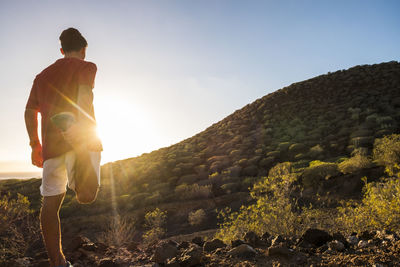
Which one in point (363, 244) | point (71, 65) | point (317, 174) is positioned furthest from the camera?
point (317, 174)

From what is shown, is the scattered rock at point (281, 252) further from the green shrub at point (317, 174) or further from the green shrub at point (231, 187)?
the green shrub at point (231, 187)

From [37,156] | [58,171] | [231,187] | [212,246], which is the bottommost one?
[231,187]

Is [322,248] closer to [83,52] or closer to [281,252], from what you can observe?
[281,252]

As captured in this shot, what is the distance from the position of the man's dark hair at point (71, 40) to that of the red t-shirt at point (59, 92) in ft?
0.45

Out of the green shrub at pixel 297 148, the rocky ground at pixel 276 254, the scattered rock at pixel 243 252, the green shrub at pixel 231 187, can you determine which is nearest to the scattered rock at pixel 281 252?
the rocky ground at pixel 276 254

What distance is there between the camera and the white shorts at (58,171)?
229 centimetres

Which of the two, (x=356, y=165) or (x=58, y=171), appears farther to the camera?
Answer: (x=356, y=165)

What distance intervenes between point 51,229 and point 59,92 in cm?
111

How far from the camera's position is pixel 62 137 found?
2.34 metres

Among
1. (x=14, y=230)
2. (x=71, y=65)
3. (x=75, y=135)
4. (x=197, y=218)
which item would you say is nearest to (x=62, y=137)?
(x=75, y=135)

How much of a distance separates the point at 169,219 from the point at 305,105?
2342cm

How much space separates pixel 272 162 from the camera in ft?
61.4

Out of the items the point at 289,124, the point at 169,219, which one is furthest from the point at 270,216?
the point at 289,124

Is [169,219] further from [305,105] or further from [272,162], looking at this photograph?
[305,105]
